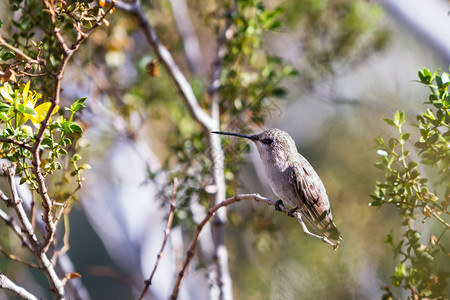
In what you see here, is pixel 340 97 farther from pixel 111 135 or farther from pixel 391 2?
pixel 111 135

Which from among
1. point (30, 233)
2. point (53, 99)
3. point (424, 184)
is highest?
point (424, 184)

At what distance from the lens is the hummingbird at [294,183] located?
258 centimetres

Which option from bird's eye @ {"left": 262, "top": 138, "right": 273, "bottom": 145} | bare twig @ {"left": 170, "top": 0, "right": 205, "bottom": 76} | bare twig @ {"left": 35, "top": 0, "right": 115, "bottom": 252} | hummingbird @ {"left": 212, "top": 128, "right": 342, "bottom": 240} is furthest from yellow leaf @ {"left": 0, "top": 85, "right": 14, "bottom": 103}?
bare twig @ {"left": 170, "top": 0, "right": 205, "bottom": 76}

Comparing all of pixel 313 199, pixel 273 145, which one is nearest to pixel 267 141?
pixel 273 145

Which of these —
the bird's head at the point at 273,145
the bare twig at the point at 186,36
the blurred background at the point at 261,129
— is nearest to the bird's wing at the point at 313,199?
the bird's head at the point at 273,145

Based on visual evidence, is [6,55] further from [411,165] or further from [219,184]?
[219,184]

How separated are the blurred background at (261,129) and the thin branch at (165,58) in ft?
0.63

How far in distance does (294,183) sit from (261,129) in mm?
1491

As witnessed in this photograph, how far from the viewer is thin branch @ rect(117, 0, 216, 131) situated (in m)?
2.98

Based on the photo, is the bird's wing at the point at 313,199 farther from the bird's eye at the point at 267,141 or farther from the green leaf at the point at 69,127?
the green leaf at the point at 69,127

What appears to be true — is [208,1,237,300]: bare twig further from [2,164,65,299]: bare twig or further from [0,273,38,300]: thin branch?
[0,273,38,300]: thin branch

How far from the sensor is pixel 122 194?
5.21 metres

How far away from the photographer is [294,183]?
2646 millimetres

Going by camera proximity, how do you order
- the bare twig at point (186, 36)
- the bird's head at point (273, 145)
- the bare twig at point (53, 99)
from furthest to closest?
the bare twig at point (186, 36), the bird's head at point (273, 145), the bare twig at point (53, 99)
